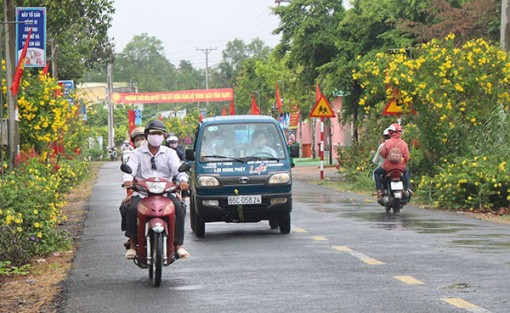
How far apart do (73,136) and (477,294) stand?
3152 cm

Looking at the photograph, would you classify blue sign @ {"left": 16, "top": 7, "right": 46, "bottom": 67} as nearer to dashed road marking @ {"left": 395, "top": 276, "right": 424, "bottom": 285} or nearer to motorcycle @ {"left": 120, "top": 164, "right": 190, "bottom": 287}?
motorcycle @ {"left": 120, "top": 164, "right": 190, "bottom": 287}

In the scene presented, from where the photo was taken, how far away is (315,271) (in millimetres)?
11422

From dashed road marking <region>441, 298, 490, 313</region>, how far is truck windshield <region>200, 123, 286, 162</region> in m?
7.81

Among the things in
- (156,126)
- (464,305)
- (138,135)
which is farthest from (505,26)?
(464,305)

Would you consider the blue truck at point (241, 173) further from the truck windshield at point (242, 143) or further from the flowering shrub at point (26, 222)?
the flowering shrub at point (26, 222)

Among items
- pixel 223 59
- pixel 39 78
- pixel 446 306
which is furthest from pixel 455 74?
pixel 223 59

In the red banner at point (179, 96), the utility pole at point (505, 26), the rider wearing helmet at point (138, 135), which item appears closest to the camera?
the rider wearing helmet at point (138, 135)

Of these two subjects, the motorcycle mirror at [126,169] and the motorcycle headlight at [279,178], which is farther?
the motorcycle headlight at [279,178]

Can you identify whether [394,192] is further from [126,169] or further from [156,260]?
[156,260]

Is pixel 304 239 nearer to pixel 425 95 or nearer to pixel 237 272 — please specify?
pixel 237 272

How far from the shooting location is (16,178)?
654 inches

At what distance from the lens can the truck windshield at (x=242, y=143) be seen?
16.8 meters

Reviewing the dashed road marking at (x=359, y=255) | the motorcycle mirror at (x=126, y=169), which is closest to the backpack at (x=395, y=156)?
the dashed road marking at (x=359, y=255)

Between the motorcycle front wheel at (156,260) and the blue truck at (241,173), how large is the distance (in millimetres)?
5294
